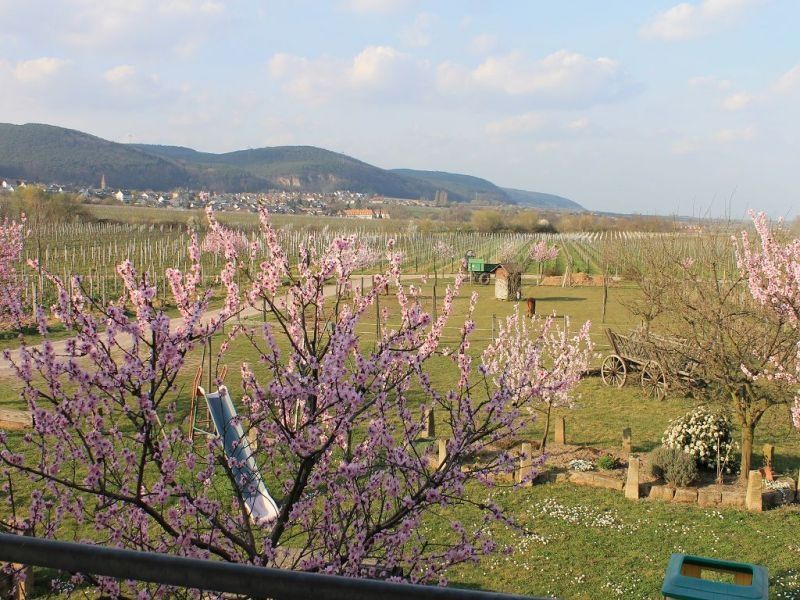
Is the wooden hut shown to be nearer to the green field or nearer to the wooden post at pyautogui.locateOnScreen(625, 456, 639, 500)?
the green field

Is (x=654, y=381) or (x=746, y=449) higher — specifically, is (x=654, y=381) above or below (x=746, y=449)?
below

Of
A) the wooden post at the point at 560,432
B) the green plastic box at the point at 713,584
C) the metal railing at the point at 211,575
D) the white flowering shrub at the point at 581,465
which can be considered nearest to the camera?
the metal railing at the point at 211,575

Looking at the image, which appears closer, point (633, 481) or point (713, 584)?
point (713, 584)

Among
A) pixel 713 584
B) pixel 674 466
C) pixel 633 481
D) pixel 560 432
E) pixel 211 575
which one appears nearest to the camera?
pixel 211 575

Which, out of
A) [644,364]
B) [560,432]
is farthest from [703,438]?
[644,364]

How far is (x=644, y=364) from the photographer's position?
57.3ft

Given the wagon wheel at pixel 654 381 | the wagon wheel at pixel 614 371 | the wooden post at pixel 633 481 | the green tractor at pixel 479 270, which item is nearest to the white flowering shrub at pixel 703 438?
the wooden post at pixel 633 481

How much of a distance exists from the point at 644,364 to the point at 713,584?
12.2 metres

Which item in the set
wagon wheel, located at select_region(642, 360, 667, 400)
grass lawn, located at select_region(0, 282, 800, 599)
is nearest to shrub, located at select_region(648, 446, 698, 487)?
grass lawn, located at select_region(0, 282, 800, 599)

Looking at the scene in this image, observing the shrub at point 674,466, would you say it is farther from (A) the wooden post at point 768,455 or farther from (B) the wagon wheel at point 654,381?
(B) the wagon wheel at point 654,381

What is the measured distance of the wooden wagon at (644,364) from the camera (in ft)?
52.1

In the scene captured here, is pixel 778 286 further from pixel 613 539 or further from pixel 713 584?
pixel 713 584

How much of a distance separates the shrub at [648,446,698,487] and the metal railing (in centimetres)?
1025

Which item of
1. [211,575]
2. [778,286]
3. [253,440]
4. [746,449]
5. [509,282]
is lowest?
[746,449]
